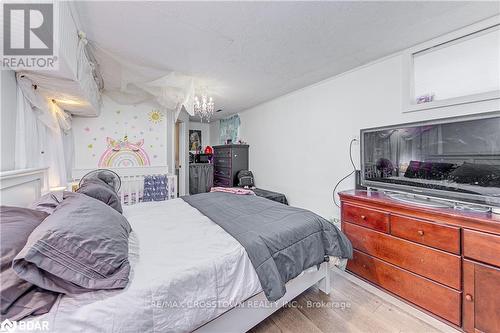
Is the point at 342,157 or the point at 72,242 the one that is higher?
the point at 342,157

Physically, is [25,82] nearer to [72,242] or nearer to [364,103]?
[72,242]

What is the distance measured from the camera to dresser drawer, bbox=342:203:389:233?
192cm

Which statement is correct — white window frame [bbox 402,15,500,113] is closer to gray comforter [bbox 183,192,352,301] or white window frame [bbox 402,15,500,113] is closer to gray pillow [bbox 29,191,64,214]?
gray comforter [bbox 183,192,352,301]

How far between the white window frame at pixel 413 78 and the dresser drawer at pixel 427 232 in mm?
1140

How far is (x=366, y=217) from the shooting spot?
6.75 feet

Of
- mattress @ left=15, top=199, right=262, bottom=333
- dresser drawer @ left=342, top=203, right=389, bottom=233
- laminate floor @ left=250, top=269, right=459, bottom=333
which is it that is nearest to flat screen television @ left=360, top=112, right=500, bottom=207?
dresser drawer @ left=342, top=203, right=389, bottom=233

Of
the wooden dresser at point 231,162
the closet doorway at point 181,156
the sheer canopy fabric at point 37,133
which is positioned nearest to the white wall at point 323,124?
the wooden dresser at point 231,162

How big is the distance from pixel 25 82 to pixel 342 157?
3359 millimetres

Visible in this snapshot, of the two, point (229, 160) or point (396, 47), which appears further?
point (229, 160)

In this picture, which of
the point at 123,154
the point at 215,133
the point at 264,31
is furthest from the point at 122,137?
the point at 264,31

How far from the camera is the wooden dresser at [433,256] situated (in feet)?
4.50

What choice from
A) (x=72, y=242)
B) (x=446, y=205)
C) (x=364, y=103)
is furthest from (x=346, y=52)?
(x=72, y=242)

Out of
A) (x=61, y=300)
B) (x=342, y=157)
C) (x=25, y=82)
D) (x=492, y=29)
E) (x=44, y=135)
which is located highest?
(x=492, y=29)

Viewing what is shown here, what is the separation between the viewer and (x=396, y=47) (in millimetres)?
2172
